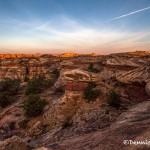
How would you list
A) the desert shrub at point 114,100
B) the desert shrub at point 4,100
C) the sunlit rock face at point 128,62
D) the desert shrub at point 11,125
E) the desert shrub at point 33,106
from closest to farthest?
1. the desert shrub at point 114,100
2. the desert shrub at point 11,125
3. the desert shrub at point 33,106
4. the sunlit rock face at point 128,62
5. the desert shrub at point 4,100

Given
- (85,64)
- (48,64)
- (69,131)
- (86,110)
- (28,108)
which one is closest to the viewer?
(69,131)

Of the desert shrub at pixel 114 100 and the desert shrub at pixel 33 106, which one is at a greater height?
the desert shrub at pixel 114 100

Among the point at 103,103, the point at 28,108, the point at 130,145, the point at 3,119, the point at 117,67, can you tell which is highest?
the point at 117,67

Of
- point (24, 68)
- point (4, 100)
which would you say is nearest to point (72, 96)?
point (4, 100)

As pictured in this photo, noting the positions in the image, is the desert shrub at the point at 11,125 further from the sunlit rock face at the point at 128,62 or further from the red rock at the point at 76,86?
the sunlit rock face at the point at 128,62

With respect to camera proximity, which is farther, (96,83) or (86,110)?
(96,83)

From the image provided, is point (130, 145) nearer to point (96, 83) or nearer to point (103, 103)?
point (103, 103)

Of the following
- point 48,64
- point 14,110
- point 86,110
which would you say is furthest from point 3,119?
point 48,64

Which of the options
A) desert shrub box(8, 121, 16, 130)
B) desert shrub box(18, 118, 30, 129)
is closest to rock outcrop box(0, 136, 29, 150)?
desert shrub box(18, 118, 30, 129)

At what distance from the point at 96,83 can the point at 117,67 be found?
28.7 ft

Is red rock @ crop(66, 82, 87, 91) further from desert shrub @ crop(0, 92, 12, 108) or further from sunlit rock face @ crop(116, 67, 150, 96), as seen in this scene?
desert shrub @ crop(0, 92, 12, 108)

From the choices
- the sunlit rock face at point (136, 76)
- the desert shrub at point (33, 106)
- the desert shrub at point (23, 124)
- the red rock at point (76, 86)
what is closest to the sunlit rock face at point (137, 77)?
the sunlit rock face at point (136, 76)

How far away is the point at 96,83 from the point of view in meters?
18.5

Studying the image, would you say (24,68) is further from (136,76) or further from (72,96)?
(136,76)
